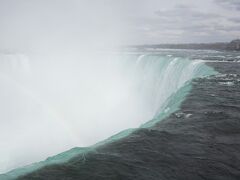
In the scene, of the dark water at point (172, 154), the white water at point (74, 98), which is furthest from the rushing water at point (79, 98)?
the dark water at point (172, 154)

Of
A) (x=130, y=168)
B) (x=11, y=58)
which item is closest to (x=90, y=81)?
(x=11, y=58)

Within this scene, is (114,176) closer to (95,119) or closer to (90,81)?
(95,119)

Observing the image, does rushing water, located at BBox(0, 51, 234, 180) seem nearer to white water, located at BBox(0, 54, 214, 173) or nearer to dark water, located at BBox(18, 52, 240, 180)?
white water, located at BBox(0, 54, 214, 173)

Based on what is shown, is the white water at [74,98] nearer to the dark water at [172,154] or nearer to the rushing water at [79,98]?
the rushing water at [79,98]

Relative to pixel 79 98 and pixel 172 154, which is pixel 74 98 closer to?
pixel 79 98

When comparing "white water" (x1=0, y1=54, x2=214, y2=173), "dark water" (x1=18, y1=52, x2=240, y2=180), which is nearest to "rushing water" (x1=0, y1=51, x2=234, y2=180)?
"white water" (x1=0, y1=54, x2=214, y2=173)

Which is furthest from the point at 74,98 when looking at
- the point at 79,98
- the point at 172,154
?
the point at 172,154
